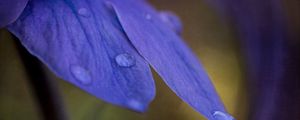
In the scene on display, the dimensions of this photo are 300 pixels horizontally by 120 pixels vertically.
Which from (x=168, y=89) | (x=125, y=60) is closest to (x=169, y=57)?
(x=125, y=60)

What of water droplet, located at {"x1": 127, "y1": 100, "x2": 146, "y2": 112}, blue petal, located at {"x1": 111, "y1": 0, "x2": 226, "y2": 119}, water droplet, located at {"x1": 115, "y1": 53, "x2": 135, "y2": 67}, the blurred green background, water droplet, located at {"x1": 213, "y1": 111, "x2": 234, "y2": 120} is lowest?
the blurred green background

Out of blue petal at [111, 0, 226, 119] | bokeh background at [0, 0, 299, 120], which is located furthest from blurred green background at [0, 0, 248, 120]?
blue petal at [111, 0, 226, 119]

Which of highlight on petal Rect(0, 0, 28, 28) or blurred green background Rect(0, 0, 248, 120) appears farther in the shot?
blurred green background Rect(0, 0, 248, 120)

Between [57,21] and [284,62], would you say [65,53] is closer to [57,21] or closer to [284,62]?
[57,21]

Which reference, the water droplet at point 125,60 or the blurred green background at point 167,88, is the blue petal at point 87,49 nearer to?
the water droplet at point 125,60

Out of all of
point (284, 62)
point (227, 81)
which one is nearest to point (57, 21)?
point (284, 62)

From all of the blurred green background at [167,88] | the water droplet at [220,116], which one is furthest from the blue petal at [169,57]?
the blurred green background at [167,88]

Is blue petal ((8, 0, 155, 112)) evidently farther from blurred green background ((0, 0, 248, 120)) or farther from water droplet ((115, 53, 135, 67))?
blurred green background ((0, 0, 248, 120))
